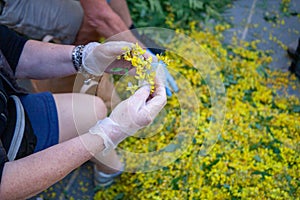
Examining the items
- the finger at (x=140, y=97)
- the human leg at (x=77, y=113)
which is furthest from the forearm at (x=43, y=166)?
the human leg at (x=77, y=113)

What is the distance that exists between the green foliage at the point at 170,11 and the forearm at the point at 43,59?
1.25 metres

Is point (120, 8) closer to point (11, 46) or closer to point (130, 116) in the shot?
point (11, 46)

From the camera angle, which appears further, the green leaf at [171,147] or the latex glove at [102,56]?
the green leaf at [171,147]

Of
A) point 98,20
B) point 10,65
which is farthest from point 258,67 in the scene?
point 10,65

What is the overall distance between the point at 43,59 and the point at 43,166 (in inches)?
21.2

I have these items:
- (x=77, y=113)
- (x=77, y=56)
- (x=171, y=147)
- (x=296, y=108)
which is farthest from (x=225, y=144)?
(x=77, y=56)

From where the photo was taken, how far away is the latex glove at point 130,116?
125 centimetres

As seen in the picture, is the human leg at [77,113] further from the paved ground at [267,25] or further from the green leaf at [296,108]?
the paved ground at [267,25]

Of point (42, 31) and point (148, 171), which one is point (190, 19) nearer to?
point (42, 31)

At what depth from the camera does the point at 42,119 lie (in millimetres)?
1635

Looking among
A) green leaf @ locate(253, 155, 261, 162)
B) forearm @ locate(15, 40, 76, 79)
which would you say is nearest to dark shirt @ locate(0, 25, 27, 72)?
forearm @ locate(15, 40, 76, 79)

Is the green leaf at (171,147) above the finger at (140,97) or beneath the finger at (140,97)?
beneath

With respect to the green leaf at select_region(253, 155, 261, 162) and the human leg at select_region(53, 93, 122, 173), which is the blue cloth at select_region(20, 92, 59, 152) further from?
the green leaf at select_region(253, 155, 261, 162)

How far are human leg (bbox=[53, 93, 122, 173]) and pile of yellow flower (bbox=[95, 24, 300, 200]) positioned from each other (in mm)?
252
